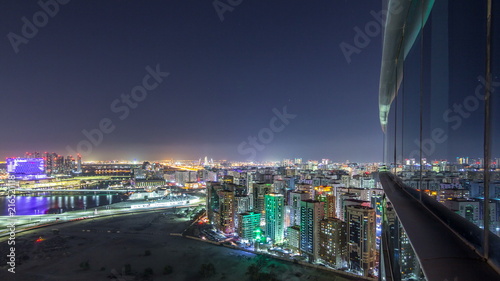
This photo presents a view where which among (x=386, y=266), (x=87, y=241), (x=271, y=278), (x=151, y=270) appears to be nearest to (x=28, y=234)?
(x=87, y=241)

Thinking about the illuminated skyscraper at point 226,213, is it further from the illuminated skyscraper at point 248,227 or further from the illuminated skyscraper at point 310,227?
the illuminated skyscraper at point 310,227

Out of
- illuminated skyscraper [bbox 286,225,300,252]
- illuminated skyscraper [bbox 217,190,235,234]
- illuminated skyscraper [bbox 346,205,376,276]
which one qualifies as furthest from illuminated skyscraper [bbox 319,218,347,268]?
illuminated skyscraper [bbox 217,190,235,234]

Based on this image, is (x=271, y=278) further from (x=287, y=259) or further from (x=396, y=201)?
(x=396, y=201)

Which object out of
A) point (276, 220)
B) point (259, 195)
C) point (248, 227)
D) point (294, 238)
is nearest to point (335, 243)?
point (294, 238)

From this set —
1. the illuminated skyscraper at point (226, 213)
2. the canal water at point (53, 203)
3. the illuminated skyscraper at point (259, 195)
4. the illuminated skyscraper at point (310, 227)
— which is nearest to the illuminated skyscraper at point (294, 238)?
the illuminated skyscraper at point (310, 227)

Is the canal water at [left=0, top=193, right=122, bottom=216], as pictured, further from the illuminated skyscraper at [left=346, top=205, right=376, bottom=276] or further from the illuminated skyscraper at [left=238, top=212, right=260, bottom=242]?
the illuminated skyscraper at [left=346, top=205, right=376, bottom=276]

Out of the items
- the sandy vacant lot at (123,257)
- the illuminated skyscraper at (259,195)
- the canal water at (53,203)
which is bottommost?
the canal water at (53,203)
